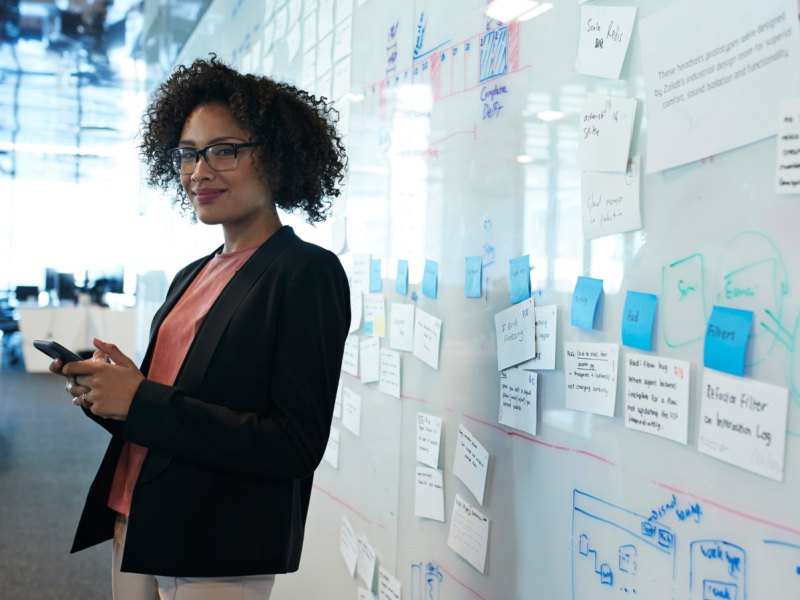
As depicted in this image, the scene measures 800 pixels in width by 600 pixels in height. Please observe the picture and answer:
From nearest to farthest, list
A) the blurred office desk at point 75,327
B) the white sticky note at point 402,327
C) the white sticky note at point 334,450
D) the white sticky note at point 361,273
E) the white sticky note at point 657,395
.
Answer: the white sticky note at point 657,395
the white sticky note at point 402,327
the white sticky note at point 361,273
the white sticky note at point 334,450
the blurred office desk at point 75,327

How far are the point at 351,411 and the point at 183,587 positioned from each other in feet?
2.89

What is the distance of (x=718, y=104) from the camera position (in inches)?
33.7

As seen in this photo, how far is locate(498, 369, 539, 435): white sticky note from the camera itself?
1205 millimetres

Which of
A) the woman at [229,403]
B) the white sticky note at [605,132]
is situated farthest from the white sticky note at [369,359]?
the white sticky note at [605,132]

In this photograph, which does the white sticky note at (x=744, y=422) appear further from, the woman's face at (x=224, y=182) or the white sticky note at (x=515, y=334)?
the woman's face at (x=224, y=182)

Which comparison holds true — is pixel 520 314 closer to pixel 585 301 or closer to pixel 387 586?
pixel 585 301

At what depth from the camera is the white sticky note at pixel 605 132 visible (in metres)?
1.00

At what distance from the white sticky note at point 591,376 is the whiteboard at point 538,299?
1cm

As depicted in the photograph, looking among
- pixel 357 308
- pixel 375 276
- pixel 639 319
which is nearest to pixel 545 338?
pixel 639 319

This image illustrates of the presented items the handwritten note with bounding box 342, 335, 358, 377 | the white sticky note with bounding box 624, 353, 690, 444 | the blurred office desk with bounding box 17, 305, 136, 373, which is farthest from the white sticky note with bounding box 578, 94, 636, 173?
the blurred office desk with bounding box 17, 305, 136, 373

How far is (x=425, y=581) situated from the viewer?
156 cm

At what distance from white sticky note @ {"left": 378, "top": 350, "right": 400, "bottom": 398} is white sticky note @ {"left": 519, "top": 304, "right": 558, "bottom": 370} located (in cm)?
55

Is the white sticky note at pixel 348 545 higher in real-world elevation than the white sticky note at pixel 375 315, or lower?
lower

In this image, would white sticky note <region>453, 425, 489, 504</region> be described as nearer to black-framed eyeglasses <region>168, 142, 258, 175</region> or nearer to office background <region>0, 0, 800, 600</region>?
office background <region>0, 0, 800, 600</region>
